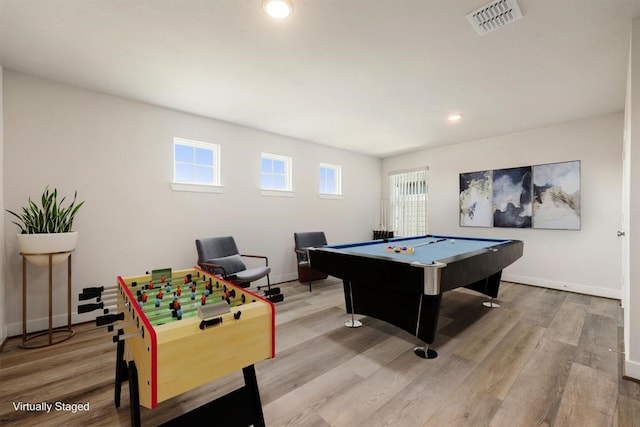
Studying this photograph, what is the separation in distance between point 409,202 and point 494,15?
4.29m

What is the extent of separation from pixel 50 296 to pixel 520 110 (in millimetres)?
5573

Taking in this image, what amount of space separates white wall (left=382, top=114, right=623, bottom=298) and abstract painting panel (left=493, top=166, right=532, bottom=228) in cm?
13

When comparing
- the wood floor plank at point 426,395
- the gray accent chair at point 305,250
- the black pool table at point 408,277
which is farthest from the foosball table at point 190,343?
the gray accent chair at point 305,250

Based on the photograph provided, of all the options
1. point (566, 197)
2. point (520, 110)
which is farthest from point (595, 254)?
point (520, 110)

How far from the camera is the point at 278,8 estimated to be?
5.74ft

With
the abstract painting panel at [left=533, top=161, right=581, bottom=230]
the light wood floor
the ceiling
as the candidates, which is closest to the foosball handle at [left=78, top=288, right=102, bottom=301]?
the light wood floor

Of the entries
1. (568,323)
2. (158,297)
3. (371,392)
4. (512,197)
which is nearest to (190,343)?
(158,297)

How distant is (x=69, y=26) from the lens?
6.34ft

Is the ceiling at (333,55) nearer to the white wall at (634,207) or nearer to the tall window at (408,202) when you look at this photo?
the white wall at (634,207)

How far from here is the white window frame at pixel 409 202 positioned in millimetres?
5613

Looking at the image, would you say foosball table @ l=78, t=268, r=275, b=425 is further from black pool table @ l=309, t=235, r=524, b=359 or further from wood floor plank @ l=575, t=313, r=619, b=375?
wood floor plank @ l=575, t=313, r=619, b=375

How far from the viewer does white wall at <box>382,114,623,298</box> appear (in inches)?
143

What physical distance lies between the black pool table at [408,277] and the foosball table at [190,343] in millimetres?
1059

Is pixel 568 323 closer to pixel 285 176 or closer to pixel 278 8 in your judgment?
pixel 278 8
